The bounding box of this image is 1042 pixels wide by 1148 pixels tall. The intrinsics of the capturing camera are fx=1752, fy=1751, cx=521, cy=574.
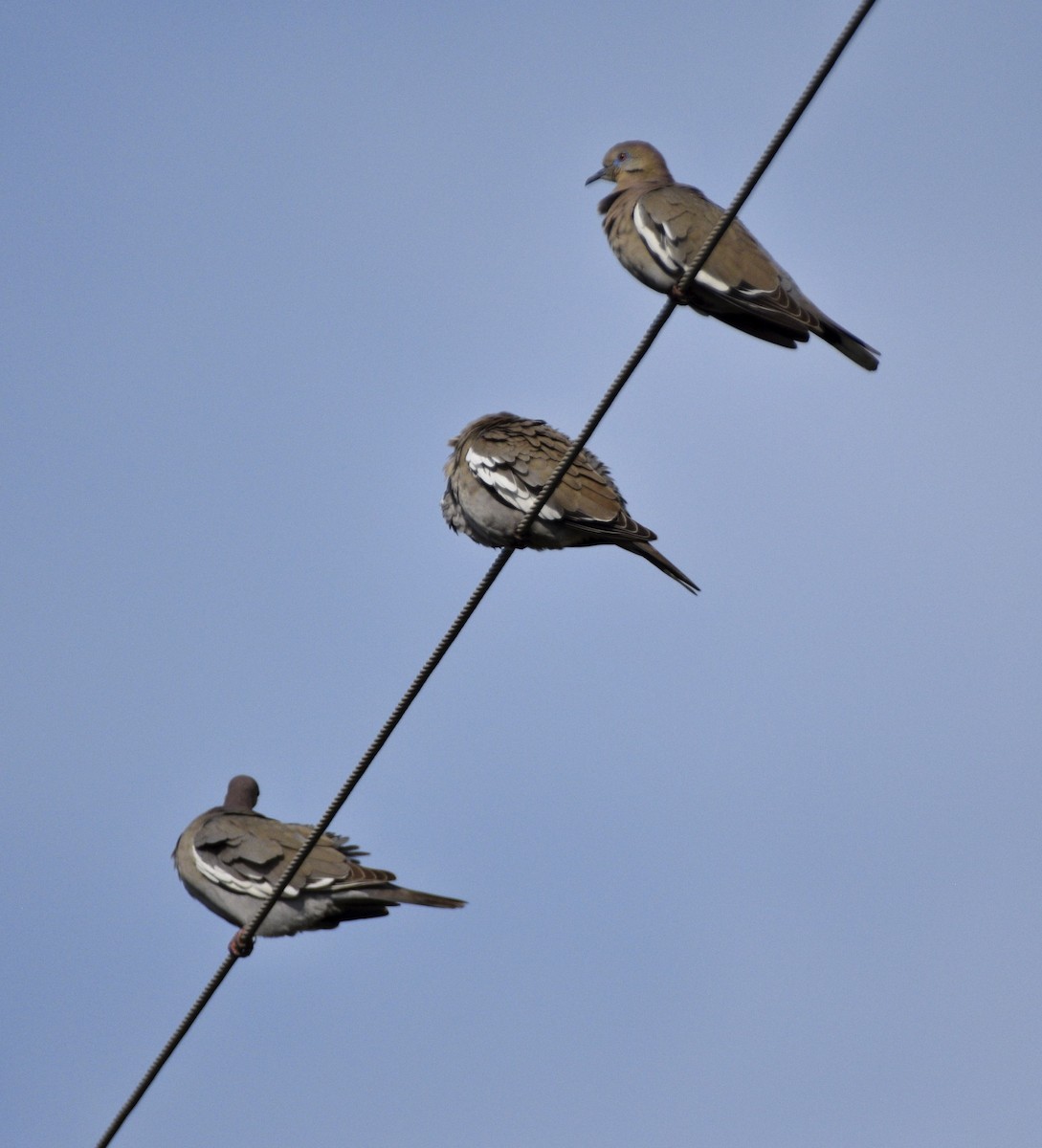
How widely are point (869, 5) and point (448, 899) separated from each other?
3.81 m

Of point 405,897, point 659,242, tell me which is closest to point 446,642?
point 405,897

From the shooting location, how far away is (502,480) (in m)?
7.81

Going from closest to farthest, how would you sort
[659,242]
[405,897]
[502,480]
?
1. [405,897]
2. [502,480]
3. [659,242]

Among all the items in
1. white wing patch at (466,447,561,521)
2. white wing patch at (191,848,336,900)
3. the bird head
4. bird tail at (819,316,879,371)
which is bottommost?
white wing patch at (191,848,336,900)

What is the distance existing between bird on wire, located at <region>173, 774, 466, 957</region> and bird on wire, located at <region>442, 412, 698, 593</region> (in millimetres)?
1560

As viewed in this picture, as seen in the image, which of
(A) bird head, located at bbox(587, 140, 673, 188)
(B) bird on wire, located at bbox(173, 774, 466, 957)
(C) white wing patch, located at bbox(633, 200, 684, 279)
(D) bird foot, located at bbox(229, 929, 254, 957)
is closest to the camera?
(D) bird foot, located at bbox(229, 929, 254, 957)

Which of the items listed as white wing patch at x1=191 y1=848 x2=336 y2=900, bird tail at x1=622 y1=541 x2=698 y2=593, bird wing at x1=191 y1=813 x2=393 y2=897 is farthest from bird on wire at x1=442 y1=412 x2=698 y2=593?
white wing patch at x1=191 y1=848 x2=336 y2=900

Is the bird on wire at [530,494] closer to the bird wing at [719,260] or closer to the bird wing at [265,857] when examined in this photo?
the bird wing at [719,260]

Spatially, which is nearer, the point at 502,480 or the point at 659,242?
the point at 502,480

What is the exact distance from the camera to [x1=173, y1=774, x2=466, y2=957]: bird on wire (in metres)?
7.02

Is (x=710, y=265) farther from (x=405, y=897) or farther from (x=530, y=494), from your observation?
(x=405, y=897)

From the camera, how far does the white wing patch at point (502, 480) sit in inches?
303

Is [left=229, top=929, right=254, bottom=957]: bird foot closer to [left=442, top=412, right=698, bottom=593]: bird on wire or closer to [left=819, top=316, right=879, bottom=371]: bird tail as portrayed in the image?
[left=442, top=412, right=698, bottom=593]: bird on wire

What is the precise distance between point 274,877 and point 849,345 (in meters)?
3.26
